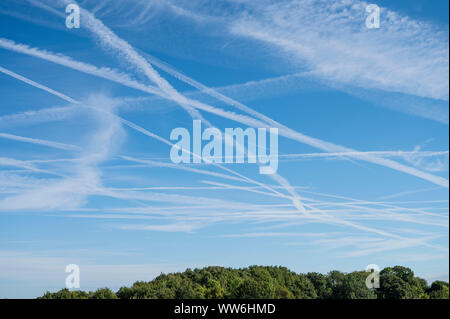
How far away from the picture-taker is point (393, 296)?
348ft

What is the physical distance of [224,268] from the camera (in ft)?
353

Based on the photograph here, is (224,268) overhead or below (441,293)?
overhead

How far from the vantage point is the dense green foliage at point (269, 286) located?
86.3 metres

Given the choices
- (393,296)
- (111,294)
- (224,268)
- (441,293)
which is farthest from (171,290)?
(441,293)

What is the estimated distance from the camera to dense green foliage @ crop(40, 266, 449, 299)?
3398 inches

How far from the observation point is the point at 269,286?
93688mm
